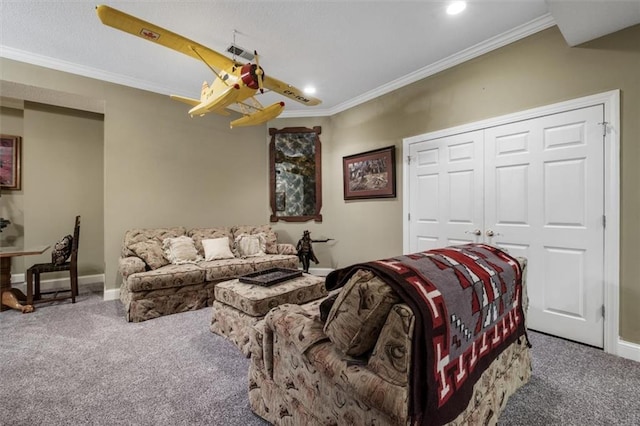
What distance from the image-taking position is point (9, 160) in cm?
400

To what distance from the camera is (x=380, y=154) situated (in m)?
4.10

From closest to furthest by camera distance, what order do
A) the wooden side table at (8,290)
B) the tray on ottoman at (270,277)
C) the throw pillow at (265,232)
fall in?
the tray on ottoman at (270,277) < the wooden side table at (8,290) < the throw pillow at (265,232)

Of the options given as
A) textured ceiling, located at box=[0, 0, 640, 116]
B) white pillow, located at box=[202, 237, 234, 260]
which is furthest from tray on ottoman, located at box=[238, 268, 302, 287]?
textured ceiling, located at box=[0, 0, 640, 116]

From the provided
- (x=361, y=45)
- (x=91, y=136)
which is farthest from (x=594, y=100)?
(x=91, y=136)

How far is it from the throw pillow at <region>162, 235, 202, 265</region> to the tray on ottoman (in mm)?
1343

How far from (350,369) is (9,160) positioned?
221 inches

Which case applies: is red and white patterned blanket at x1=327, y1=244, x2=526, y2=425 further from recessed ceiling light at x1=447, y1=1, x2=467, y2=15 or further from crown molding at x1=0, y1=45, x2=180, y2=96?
crown molding at x1=0, y1=45, x2=180, y2=96

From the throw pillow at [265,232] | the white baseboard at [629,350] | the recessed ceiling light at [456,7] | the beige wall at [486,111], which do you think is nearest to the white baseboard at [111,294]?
the throw pillow at [265,232]

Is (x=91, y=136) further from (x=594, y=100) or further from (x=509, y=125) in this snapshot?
(x=594, y=100)

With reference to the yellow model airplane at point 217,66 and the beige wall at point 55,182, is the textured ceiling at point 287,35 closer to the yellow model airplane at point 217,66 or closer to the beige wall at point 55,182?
the yellow model airplane at point 217,66

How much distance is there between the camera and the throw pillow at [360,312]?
1011 mm

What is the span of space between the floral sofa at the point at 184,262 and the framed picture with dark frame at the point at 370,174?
4.68 ft

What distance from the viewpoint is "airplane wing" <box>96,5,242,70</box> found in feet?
5.96

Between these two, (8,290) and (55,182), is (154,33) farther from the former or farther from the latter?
(55,182)
